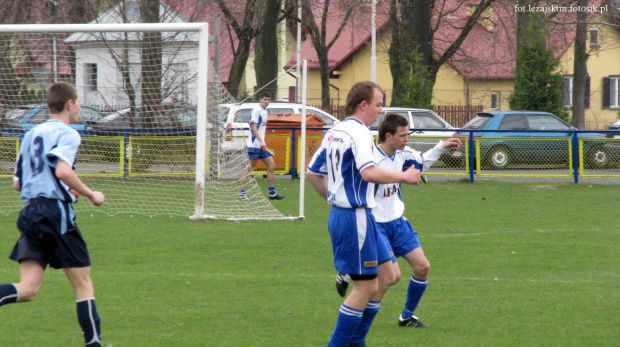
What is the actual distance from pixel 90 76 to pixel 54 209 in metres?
10.9

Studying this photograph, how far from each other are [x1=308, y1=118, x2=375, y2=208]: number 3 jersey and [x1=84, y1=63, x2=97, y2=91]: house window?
10754mm

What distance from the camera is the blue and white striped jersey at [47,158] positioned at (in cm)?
456

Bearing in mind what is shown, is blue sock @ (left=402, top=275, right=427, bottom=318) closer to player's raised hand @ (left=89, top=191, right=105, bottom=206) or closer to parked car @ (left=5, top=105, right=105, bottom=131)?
player's raised hand @ (left=89, top=191, right=105, bottom=206)

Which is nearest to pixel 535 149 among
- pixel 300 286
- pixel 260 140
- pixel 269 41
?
pixel 260 140

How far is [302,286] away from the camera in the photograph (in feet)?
23.8

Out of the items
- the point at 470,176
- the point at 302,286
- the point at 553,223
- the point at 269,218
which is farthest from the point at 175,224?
the point at 470,176

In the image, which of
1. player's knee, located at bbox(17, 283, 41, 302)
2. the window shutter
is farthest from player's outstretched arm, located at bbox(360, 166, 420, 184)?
the window shutter

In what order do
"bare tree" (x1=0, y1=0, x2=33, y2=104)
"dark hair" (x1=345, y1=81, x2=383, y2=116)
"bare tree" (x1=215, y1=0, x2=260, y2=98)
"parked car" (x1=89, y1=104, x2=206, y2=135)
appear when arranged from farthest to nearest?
"bare tree" (x1=215, y1=0, x2=260, y2=98) < "parked car" (x1=89, y1=104, x2=206, y2=135) < "bare tree" (x1=0, y1=0, x2=33, y2=104) < "dark hair" (x1=345, y1=81, x2=383, y2=116)

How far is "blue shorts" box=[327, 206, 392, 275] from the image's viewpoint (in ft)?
15.3

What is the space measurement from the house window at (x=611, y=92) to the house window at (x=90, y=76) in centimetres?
3423

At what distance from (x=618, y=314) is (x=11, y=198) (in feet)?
33.7

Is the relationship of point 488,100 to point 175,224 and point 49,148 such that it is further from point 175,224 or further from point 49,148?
point 49,148

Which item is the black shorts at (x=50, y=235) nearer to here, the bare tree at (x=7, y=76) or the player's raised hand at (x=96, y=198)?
the player's raised hand at (x=96, y=198)

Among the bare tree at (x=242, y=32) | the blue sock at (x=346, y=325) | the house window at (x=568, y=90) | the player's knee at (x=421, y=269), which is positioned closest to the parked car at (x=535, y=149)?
the bare tree at (x=242, y=32)
